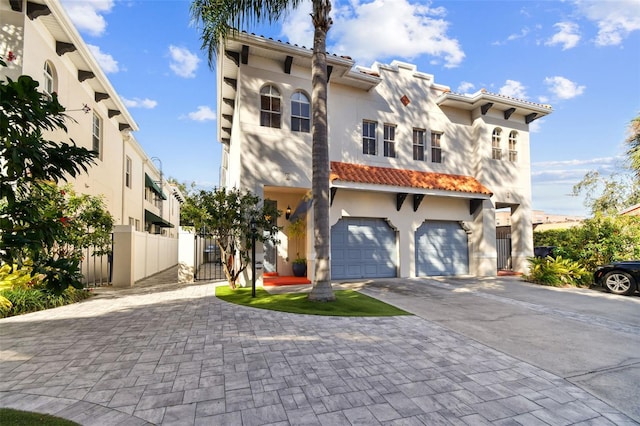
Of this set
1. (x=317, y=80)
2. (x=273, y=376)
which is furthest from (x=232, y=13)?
(x=273, y=376)

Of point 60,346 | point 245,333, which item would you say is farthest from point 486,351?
point 60,346

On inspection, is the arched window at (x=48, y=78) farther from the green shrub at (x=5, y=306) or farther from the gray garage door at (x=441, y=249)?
the gray garage door at (x=441, y=249)

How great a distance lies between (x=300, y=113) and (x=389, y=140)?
4594mm

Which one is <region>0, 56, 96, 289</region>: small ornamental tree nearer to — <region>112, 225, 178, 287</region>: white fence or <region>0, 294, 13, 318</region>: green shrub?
<region>0, 294, 13, 318</region>: green shrub

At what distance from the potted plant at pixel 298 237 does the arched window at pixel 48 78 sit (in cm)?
953

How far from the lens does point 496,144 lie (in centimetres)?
1645

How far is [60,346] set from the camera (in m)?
5.32

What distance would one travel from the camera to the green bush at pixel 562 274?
12633mm

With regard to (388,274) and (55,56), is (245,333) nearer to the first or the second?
(388,274)

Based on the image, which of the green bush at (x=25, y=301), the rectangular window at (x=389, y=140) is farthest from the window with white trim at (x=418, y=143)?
the green bush at (x=25, y=301)

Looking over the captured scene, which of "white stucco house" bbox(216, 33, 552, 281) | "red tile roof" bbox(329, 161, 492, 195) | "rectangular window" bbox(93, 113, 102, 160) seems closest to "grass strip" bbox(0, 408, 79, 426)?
"white stucco house" bbox(216, 33, 552, 281)

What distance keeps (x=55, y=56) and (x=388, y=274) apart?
1504 centimetres

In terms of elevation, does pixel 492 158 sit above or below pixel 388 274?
above

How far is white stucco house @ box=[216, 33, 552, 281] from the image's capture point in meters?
11.9
